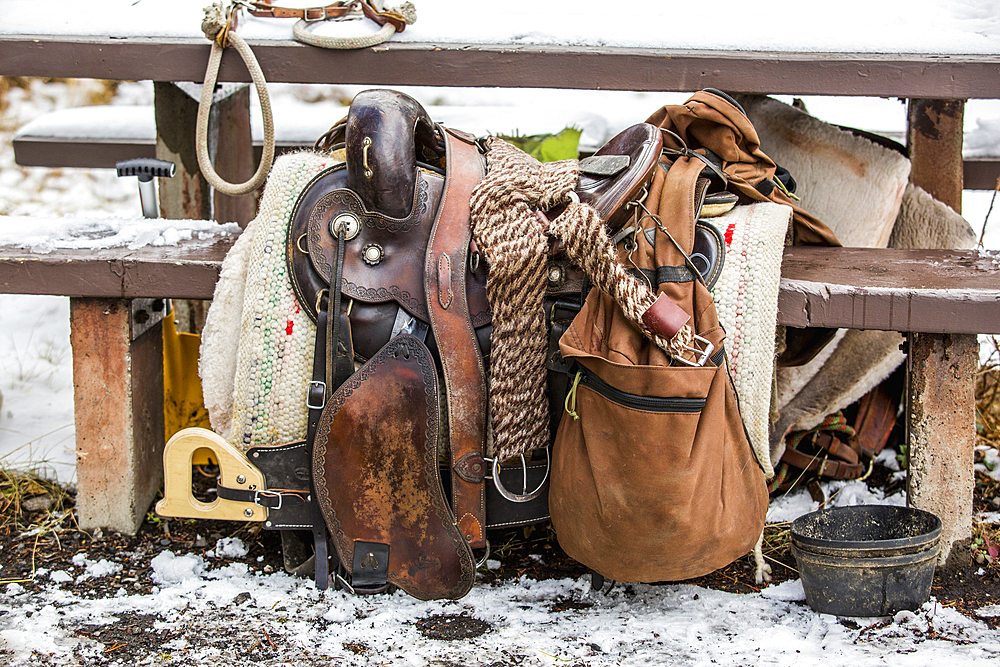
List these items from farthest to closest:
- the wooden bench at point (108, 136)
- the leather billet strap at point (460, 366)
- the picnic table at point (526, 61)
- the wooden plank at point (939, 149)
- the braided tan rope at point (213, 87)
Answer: the wooden bench at point (108, 136) < the wooden plank at point (939, 149) < the braided tan rope at point (213, 87) < the picnic table at point (526, 61) < the leather billet strap at point (460, 366)

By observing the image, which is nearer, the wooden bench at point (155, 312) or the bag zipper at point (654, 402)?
the bag zipper at point (654, 402)

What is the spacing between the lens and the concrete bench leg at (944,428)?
1.96 meters

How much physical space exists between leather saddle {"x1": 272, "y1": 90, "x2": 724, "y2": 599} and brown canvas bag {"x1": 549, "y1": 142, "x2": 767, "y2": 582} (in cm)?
14

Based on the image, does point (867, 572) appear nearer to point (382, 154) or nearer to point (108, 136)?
point (382, 154)

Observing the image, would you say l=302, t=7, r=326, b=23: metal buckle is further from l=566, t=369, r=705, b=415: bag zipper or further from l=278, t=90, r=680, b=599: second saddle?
l=566, t=369, r=705, b=415: bag zipper

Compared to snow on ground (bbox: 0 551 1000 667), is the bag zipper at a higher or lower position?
higher

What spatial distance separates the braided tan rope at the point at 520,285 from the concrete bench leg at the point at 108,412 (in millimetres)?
1095

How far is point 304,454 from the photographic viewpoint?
6.09 ft

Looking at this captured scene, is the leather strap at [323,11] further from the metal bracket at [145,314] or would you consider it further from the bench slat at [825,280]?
the metal bracket at [145,314]

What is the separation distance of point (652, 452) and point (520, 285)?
18.4 inches

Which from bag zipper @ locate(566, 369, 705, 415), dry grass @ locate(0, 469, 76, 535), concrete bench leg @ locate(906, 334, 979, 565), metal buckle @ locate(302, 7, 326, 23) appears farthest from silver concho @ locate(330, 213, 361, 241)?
concrete bench leg @ locate(906, 334, 979, 565)

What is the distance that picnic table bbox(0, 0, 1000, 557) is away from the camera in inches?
84.2

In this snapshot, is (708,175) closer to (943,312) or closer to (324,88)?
(943,312)

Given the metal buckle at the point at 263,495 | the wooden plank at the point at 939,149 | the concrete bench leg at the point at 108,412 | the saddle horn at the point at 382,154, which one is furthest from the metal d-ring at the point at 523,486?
the wooden plank at the point at 939,149
